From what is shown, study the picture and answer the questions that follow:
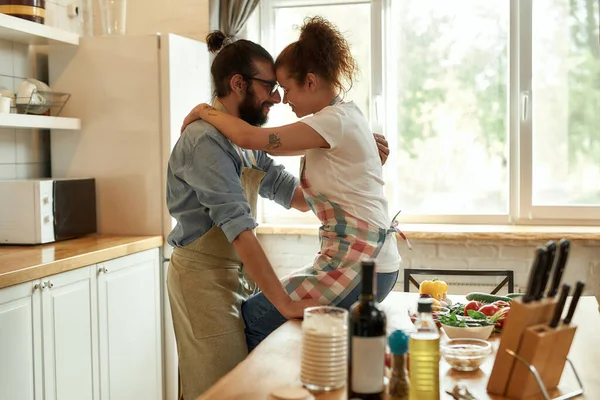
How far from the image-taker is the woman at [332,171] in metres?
2.01

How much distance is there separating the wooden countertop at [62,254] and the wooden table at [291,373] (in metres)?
1.13

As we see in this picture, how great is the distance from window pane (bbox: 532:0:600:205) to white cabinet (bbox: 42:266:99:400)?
2420 mm

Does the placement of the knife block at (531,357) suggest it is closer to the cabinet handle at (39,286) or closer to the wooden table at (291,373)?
the wooden table at (291,373)

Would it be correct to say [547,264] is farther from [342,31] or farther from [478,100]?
[342,31]

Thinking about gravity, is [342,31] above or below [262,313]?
above

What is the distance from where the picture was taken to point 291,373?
5.12 ft

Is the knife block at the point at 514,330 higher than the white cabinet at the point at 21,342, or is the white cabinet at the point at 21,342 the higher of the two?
the knife block at the point at 514,330

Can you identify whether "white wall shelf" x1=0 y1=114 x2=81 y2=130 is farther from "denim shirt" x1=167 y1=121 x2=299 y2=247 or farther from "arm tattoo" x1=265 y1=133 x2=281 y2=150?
"arm tattoo" x1=265 y1=133 x2=281 y2=150

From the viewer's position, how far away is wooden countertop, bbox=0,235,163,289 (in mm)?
2635

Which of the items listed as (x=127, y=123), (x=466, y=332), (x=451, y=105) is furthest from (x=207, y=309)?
(x=451, y=105)

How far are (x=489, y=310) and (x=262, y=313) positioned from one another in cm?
64

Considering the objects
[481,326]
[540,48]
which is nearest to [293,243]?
[540,48]

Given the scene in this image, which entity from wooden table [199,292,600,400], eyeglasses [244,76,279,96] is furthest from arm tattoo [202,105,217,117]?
wooden table [199,292,600,400]

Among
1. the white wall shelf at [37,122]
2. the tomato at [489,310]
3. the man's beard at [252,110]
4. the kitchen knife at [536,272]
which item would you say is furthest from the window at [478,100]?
the kitchen knife at [536,272]
